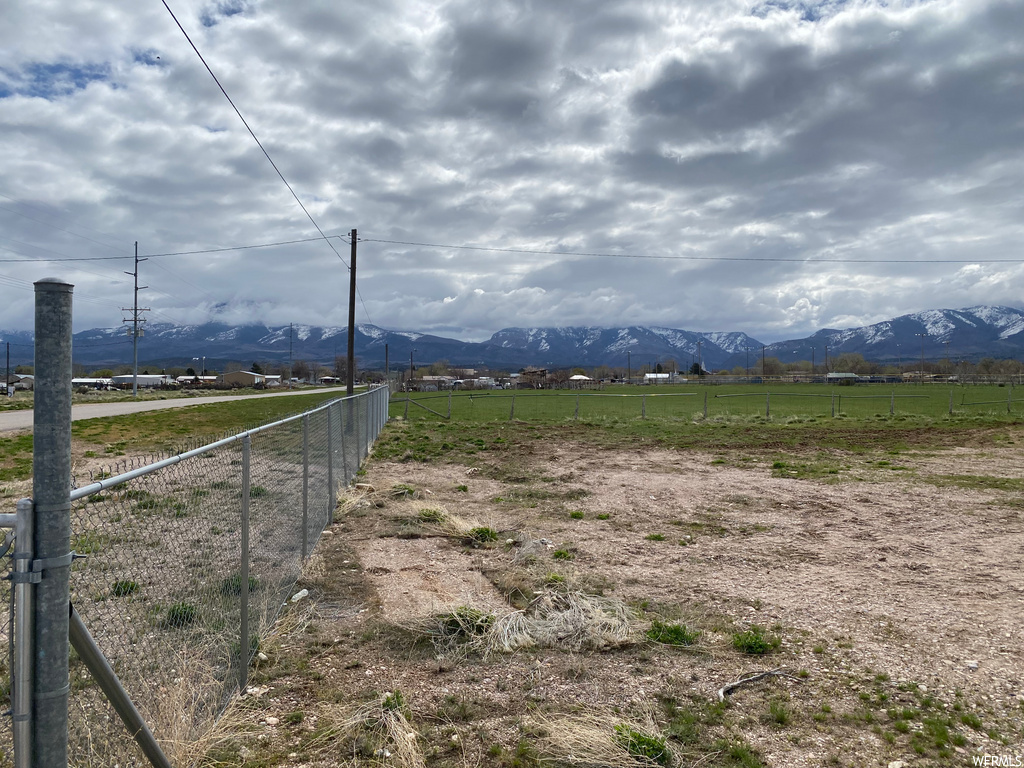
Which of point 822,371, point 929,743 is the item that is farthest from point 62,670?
point 822,371

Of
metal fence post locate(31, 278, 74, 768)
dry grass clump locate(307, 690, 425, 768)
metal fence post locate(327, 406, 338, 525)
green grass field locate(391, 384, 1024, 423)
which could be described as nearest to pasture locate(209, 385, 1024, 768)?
dry grass clump locate(307, 690, 425, 768)

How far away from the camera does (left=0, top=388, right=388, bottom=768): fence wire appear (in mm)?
3195

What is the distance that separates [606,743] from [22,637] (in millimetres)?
2861

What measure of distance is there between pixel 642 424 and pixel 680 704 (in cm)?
2421

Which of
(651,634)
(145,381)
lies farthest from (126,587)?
(145,381)

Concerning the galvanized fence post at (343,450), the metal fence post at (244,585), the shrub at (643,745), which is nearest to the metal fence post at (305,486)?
the metal fence post at (244,585)

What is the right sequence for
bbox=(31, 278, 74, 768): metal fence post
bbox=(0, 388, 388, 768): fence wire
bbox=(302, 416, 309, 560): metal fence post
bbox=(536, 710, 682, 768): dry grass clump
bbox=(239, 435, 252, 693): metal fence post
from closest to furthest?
bbox=(31, 278, 74, 768): metal fence post
bbox=(0, 388, 388, 768): fence wire
bbox=(536, 710, 682, 768): dry grass clump
bbox=(239, 435, 252, 693): metal fence post
bbox=(302, 416, 309, 560): metal fence post

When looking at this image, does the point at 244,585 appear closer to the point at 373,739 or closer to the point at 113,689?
the point at 373,739

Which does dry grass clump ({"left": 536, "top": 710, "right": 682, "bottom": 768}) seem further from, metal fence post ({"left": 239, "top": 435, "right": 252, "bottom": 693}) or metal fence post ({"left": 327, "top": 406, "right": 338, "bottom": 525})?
metal fence post ({"left": 327, "top": 406, "right": 338, "bottom": 525})

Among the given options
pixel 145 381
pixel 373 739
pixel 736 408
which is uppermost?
pixel 373 739

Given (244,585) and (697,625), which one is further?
(697,625)

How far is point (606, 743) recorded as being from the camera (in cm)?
370

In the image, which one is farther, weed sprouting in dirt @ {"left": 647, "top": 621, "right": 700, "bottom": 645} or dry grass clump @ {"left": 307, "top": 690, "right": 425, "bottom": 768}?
weed sprouting in dirt @ {"left": 647, "top": 621, "right": 700, "bottom": 645}

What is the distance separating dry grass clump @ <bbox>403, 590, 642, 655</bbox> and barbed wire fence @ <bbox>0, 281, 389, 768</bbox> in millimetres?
1428
